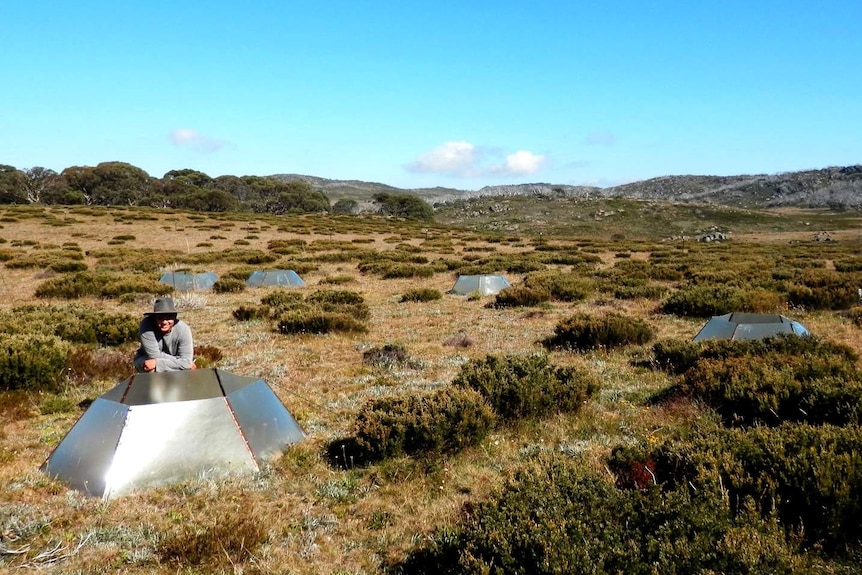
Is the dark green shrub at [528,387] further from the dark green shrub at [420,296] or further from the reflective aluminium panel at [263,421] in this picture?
the dark green shrub at [420,296]

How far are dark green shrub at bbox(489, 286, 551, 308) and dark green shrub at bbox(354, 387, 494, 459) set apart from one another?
32.0ft

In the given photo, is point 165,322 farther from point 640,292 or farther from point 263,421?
point 640,292

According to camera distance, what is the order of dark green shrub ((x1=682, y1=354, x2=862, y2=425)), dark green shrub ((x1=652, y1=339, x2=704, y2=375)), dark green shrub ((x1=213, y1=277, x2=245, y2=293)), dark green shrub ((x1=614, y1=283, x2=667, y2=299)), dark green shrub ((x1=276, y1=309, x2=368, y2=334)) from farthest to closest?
dark green shrub ((x1=213, y1=277, x2=245, y2=293)) < dark green shrub ((x1=614, y1=283, x2=667, y2=299)) < dark green shrub ((x1=276, y1=309, x2=368, y2=334)) < dark green shrub ((x1=652, y1=339, x2=704, y2=375)) < dark green shrub ((x1=682, y1=354, x2=862, y2=425))

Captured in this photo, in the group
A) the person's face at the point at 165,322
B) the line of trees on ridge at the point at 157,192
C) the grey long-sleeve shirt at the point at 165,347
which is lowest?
the grey long-sleeve shirt at the point at 165,347

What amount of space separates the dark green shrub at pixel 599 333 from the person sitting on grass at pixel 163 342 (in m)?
7.12

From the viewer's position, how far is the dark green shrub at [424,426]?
582cm

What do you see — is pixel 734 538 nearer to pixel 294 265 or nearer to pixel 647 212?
pixel 294 265

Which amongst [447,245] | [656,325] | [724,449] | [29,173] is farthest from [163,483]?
[29,173]

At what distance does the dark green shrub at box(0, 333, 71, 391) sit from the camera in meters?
7.80

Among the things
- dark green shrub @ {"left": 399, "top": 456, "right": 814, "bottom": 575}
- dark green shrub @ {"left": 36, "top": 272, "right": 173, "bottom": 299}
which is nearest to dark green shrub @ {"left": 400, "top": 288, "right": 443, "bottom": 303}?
dark green shrub @ {"left": 36, "top": 272, "right": 173, "bottom": 299}

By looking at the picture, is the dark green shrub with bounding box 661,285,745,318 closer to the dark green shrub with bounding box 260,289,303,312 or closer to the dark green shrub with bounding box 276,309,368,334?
the dark green shrub with bounding box 276,309,368,334

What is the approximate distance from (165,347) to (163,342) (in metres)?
0.07

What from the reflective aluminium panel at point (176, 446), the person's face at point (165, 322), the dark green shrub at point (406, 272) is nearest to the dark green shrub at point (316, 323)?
the person's face at point (165, 322)

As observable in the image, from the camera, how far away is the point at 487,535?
366 cm
